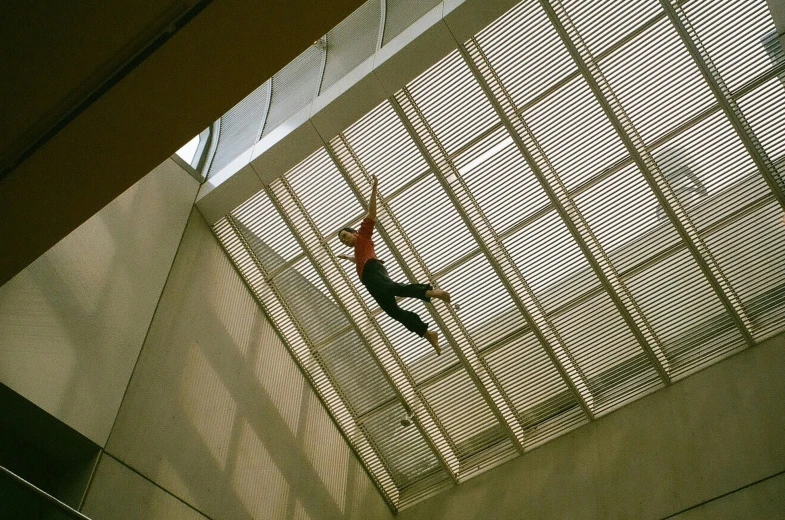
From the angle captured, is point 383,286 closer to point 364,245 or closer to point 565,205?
point 364,245

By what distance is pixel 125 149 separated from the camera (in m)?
6.42

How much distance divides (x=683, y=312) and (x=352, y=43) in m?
6.90

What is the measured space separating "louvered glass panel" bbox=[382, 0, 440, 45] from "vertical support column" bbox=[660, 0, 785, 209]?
342 centimetres

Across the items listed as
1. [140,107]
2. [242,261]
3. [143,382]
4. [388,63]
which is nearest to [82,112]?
[140,107]

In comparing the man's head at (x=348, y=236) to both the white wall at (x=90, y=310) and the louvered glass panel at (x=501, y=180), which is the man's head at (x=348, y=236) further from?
the white wall at (x=90, y=310)

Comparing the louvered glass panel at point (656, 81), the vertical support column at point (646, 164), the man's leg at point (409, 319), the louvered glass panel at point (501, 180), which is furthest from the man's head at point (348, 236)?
the louvered glass panel at point (656, 81)

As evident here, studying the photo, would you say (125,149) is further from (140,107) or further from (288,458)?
(288,458)

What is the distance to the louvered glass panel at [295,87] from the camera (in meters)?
12.5

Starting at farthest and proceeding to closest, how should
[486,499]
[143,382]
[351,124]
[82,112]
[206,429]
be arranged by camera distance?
[486,499]
[351,124]
[206,429]
[143,382]
[82,112]

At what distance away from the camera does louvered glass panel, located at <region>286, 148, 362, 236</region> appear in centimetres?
1220

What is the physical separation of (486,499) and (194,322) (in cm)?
575

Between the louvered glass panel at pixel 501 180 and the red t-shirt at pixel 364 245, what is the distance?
238 cm

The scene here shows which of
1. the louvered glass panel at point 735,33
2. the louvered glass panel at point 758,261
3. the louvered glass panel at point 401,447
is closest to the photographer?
the louvered glass panel at point 735,33

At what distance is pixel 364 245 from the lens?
9977 mm
